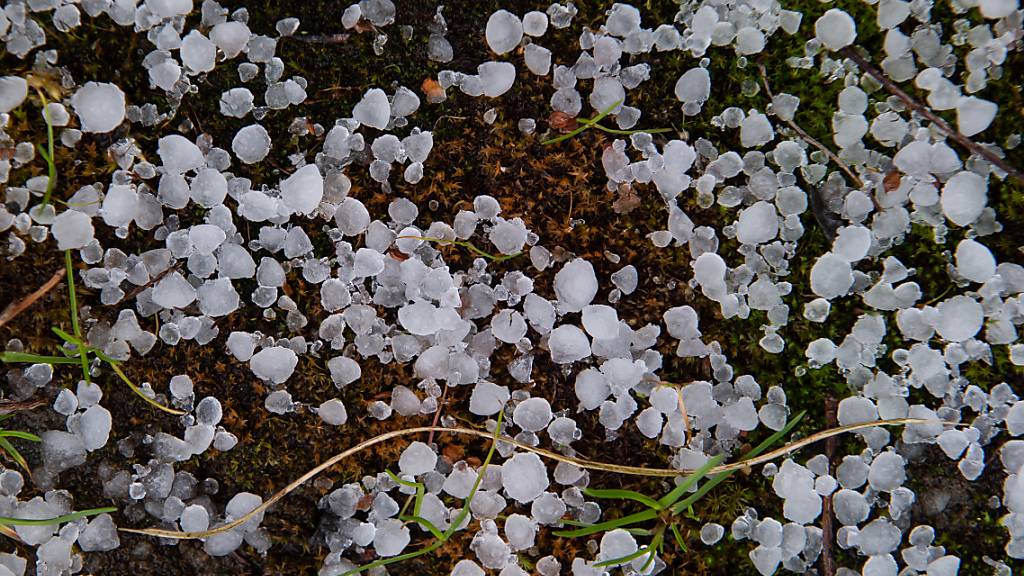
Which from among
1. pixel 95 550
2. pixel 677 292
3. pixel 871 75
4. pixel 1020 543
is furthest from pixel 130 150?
pixel 1020 543

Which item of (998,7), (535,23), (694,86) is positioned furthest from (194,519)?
(998,7)

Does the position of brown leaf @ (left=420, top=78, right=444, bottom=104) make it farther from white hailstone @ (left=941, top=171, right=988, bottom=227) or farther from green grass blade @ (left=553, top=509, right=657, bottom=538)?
white hailstone @ (left=941, top=171, right=988, bottom=227)

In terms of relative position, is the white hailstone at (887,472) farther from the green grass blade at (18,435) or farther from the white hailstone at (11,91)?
the white hailstone at (11,91)

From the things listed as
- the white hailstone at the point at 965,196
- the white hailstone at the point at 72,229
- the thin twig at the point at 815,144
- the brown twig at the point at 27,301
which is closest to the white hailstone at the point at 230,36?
the white hailstone at the point at 72,229

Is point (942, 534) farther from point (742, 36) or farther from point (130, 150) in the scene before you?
point (130, 150)

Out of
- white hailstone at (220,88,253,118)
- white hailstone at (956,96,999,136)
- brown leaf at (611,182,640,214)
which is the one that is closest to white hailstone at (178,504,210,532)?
white hailstone at (220,88,253,118)
